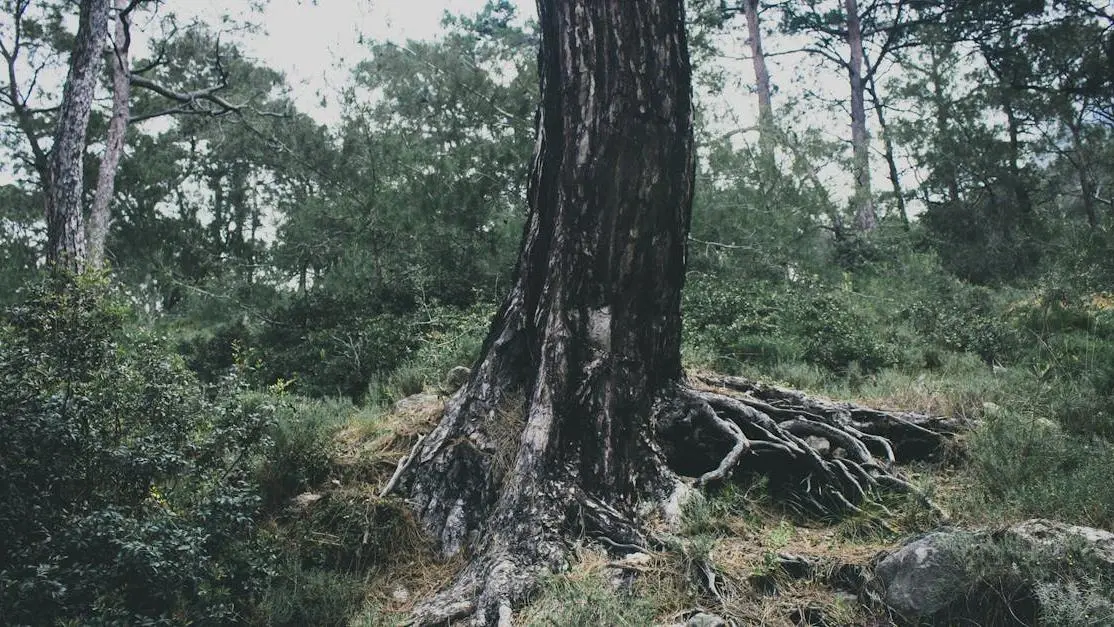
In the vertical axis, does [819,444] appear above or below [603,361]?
below

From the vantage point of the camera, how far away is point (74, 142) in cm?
884

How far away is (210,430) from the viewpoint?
4051 millimetres

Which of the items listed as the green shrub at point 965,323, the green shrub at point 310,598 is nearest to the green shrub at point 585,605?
the green shrub at point 310,598

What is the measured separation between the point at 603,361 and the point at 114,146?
11.5 meters

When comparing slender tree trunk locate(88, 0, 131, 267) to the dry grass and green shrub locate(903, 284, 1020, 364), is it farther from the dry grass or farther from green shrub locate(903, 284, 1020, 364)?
green shrub locate(903, 284, 1020, 364)

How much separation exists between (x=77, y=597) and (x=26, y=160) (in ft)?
60.2

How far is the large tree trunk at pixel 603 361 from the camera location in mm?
4086

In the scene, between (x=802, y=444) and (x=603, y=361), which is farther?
(x=802, y=444)

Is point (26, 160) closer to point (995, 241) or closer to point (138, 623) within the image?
point (138, 623)

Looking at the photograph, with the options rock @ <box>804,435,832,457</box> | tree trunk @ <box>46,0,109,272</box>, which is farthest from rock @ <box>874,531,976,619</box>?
tree trunk @ <box>46,0,109,272</box>

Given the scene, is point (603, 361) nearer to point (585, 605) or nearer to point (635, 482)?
point (635, 482)

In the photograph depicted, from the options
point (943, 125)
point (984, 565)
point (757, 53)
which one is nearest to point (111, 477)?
point (984, 565)

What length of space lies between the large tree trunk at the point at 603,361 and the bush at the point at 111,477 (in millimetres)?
970

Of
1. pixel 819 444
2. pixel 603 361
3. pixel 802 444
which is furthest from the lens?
pixel 819 444
